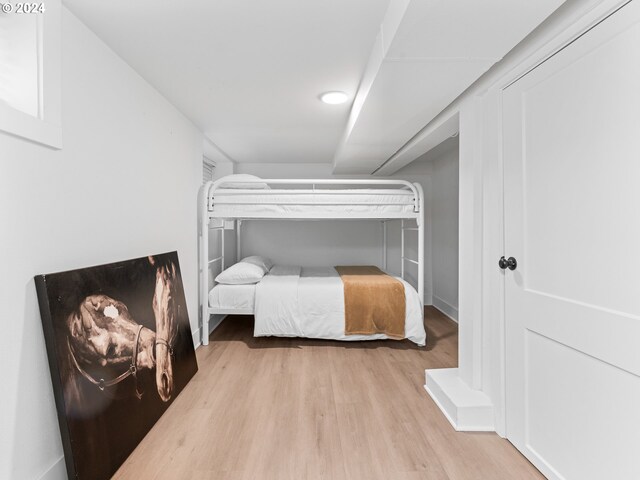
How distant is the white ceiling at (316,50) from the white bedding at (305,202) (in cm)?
63

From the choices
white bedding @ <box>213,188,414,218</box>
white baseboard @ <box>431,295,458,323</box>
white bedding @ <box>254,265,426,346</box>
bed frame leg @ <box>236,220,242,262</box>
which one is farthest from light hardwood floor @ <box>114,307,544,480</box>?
bed frame leg @ <box>236,220,242,262</box>

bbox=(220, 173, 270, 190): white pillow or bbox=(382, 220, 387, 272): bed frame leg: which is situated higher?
bbox=(220, 173, 270, 190): white pillow

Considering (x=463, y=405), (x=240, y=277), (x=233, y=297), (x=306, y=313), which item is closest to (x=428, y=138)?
(x=306, y=313)

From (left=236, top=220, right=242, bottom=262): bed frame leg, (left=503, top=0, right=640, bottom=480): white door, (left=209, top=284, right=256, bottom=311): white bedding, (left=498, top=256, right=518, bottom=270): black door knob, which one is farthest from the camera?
(left=236, top=220, right=242, bottom=262): bed frame leg

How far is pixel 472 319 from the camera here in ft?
6.20

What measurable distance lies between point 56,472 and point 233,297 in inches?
70.0

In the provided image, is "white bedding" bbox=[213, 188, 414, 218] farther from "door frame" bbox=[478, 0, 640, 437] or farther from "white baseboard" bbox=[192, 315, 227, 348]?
"door frame" bbox=[478, 0, 640, 437]

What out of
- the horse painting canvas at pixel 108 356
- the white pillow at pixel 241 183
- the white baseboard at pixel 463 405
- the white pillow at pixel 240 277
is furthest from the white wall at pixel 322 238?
the white baseboard at pixel 463 405

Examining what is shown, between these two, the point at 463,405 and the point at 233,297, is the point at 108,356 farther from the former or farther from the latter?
the point at 463,405

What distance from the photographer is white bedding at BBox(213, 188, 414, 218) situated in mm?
3086

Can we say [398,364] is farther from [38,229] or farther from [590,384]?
[38,229]

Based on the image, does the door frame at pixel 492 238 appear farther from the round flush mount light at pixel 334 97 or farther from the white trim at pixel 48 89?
the white trim at pixel 48 89

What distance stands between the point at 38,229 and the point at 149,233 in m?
0.86

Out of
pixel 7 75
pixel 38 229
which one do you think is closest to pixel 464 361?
pixel 38 229
